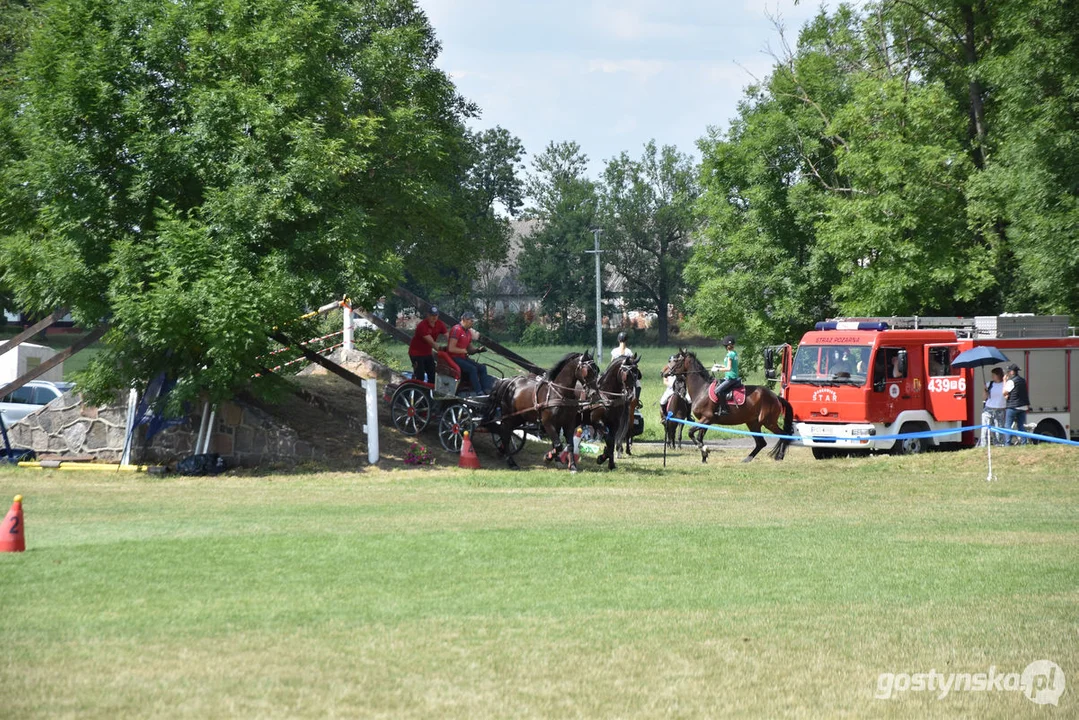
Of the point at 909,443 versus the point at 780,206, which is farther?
the point at 780,206

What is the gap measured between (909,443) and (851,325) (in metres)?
2.88

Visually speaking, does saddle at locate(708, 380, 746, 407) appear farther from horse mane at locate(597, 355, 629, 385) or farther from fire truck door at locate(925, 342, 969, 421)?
fire truck door at locate(925, 342, 969, 421)

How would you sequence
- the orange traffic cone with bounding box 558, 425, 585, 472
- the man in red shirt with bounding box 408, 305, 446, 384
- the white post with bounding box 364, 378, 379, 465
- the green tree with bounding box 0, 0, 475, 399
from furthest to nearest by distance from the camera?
the man in red shirt with bounding box 408, 305, 446, 384 → the white post with bounding box 364, 378, 379, 465 → the orange traffic cone with bounding box 558, 425, 585, 472 → the green tree with bounding box 0, 0, 475, 399

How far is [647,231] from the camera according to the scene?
316 feet

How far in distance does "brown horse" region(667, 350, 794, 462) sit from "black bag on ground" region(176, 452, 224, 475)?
9.45m

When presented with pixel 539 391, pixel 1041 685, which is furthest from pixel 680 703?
pixel 539 391

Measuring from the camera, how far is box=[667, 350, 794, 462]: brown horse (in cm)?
2522

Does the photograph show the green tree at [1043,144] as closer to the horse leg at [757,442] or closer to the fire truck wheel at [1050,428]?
the fire truck wheel at [1050,428]

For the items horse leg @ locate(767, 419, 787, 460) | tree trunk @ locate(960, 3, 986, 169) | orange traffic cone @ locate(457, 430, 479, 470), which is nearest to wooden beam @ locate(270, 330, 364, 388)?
orange traffic cone @ locate(457, 430, 479, 470)

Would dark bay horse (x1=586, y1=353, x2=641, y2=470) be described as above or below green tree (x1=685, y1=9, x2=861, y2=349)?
below

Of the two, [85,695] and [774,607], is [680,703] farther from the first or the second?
[85,695]

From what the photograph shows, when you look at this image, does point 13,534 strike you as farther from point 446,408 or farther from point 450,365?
point 450,365
